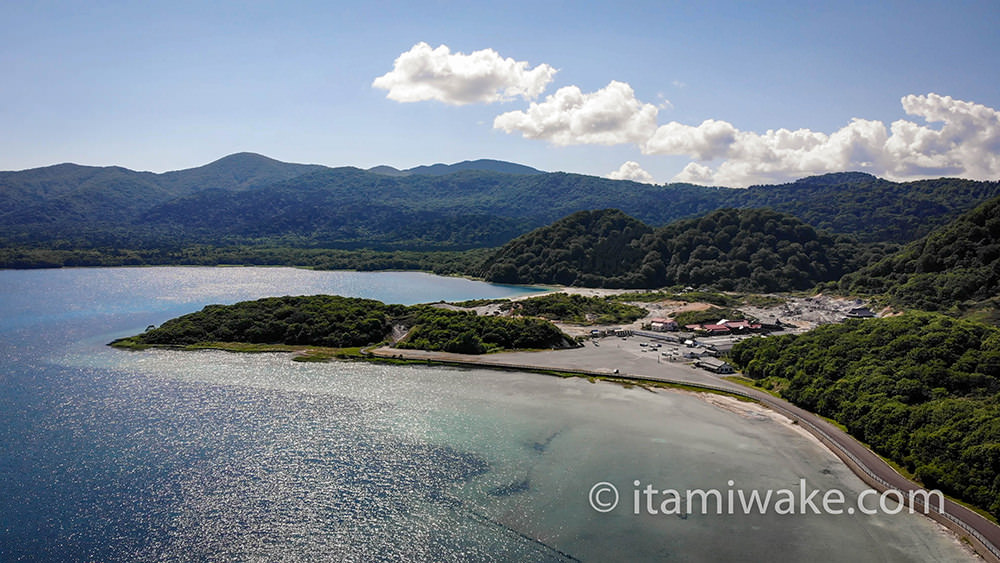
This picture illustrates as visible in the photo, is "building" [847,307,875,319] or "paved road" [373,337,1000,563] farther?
"building" [847,307,875,319]

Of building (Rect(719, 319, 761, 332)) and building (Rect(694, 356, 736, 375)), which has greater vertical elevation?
building (Rect(719, 319, 761, 332))

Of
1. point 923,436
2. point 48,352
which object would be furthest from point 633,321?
point 48,352

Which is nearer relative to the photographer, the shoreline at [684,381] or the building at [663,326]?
the shoreline at [684,381]

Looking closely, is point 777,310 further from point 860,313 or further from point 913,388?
point 913,388

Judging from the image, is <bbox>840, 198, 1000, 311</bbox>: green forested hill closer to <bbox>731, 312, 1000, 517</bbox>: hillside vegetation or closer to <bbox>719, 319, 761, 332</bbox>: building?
<bbox>719, 319, 761, 332</bbox>: building

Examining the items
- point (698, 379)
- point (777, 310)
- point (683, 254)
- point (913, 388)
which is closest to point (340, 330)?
point (698, 379)

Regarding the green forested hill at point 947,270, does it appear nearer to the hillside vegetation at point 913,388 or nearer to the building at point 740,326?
the building at point 740,326

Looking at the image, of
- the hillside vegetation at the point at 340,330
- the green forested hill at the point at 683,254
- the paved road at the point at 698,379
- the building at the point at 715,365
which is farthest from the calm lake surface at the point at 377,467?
the green forested hill at the point at 683,254

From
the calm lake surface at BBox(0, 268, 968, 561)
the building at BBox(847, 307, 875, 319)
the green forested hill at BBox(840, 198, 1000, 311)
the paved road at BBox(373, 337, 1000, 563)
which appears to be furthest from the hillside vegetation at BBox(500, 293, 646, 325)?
the green forested hill at BBox(840, 198, 1000, 311)
